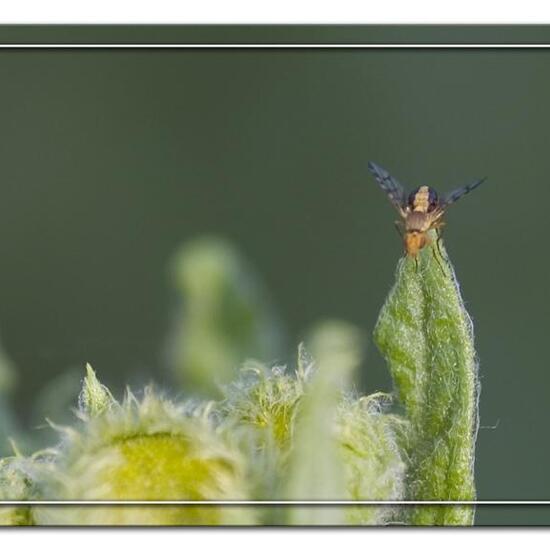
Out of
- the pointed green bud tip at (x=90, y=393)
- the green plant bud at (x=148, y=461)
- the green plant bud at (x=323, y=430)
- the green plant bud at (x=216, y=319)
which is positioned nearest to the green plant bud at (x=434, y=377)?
the green plant bud at (x=323, y=430)

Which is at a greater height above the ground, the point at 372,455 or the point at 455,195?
the point at 455,195

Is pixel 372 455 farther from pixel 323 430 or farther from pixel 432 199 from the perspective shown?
pixel 432 199

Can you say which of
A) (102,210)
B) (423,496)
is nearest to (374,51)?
(102,210)

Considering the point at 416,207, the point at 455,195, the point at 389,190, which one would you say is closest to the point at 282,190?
the point at 389,190

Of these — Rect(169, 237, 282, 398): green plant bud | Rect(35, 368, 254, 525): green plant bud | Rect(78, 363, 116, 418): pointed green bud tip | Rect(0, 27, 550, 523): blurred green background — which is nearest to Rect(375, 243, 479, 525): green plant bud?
Rect(0, 27, 550, 523): blurred green background

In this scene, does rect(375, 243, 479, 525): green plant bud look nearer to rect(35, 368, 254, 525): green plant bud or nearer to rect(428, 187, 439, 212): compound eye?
rect(428, 187, 439, 212): compound eye

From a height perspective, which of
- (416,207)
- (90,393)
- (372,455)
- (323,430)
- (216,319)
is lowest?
(372,455)

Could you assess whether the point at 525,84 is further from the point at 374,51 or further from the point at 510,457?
the point at 510,457
